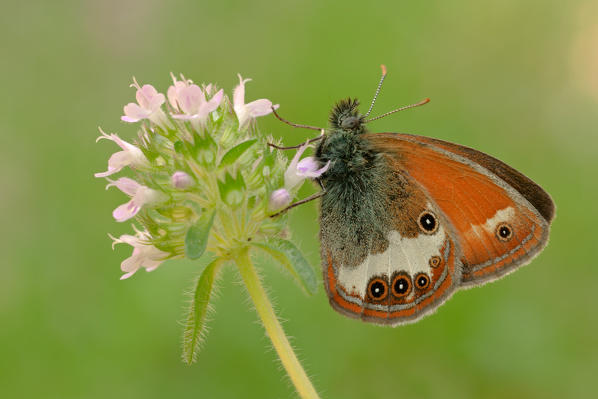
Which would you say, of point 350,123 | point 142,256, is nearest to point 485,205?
point 350,123

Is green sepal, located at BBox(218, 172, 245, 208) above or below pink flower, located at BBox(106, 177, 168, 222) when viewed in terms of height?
below

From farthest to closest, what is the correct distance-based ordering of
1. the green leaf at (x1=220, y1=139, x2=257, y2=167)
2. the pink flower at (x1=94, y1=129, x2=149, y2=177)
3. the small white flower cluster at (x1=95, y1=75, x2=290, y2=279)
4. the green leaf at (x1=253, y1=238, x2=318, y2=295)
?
the pink flower at (x1=94, y1=129, x2=149, y2=177), the small white flower cluster at (x1=95, y1=75, x2=290, y2=279), the green leaf at (x1=220, y1=139, x2=257, y2=167), the green leaf at (x1=253, y1=238, x2=318, y2=295)

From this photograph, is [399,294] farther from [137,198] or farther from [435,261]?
[137,198]

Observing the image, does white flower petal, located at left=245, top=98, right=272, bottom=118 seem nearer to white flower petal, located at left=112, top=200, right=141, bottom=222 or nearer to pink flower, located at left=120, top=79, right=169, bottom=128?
pink flower, located at left=120, top=79, right=169, bottom=128

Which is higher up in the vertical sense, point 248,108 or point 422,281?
point 248,108

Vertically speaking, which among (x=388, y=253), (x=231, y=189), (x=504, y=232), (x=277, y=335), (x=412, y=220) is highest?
(x=231, y=189)

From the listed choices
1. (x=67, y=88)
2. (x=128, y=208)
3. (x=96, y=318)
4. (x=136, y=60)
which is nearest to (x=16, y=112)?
(x=67, y=88)

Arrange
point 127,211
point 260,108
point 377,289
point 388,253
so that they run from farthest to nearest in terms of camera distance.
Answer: point 388,253
point 377,289
point 260,108
point 127,211

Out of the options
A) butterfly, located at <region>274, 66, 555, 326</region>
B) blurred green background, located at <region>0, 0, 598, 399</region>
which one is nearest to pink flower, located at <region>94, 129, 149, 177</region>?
blurred green background, located at <region>0, 0, 598, 399</region>
